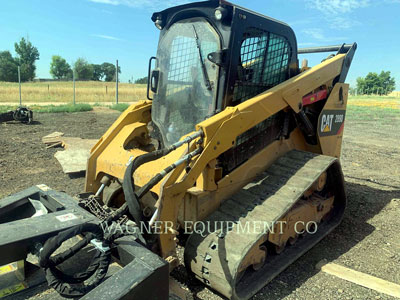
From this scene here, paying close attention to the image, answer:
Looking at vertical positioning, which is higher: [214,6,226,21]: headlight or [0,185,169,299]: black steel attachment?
[214,6,226,21]: headlight

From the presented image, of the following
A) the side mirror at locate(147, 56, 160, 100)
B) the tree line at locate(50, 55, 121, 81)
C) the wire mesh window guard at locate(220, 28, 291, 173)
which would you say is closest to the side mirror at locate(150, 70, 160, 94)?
the side mirror at locate(147, 56, 160, 100)

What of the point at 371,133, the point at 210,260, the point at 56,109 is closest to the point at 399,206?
the point at 210,260

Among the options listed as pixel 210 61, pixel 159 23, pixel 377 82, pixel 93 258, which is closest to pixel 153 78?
pixel 159 23

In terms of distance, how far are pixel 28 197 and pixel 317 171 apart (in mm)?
2929

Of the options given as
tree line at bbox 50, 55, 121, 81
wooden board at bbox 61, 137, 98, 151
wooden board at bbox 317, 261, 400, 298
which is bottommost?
wooden board at bbox 317, 261, 400, 298

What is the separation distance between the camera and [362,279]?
321cm

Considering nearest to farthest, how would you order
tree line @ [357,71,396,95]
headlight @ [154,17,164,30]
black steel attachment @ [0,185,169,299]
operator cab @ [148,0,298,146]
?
black steel attachment @ [0,185,169,299], operator cab @ [148,0,298,146], headlight @ [154,17,164,30], tree line @ [357,71,396,95]

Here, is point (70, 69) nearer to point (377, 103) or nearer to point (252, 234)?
point (377, 103)

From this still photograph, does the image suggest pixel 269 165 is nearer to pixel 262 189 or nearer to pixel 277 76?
pixel 262 189

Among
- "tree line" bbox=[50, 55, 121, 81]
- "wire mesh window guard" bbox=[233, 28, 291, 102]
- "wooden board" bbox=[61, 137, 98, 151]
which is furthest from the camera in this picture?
"tree line" bbox=[50, 55, 121, 81]

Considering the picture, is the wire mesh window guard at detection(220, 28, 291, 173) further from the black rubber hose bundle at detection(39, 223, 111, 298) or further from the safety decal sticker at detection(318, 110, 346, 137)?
the black rubber hose bundle at detection(39, 223, 111, 298)

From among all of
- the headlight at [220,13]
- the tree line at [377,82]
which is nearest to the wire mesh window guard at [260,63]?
the headlight at [220,13]

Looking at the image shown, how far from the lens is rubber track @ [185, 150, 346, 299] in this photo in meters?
2.62

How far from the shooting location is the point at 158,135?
3.90 metres
